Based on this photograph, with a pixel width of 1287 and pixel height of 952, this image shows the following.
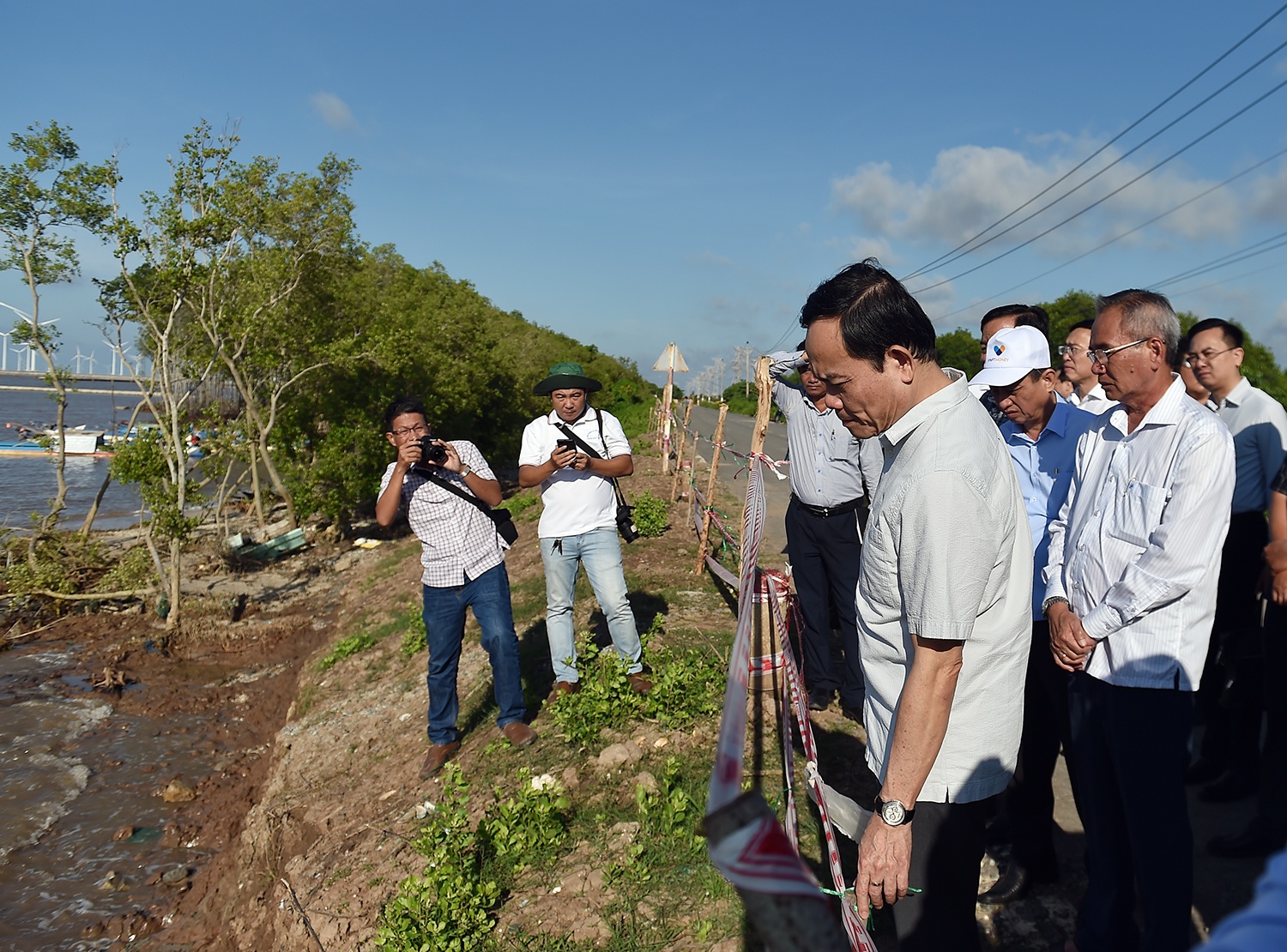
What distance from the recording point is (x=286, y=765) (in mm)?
6352

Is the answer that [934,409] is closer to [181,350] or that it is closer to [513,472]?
[181,350]

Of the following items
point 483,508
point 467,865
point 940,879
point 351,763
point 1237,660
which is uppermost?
point 483,508

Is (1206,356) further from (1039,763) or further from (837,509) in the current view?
(1039,763)

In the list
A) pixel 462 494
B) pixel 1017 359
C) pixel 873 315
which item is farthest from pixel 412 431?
pixel 873 315

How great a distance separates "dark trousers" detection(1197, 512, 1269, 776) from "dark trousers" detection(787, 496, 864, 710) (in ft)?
5.53

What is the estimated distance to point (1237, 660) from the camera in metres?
3.79

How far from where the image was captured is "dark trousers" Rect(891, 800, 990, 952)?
6.04 feet

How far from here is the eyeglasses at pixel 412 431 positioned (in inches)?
176

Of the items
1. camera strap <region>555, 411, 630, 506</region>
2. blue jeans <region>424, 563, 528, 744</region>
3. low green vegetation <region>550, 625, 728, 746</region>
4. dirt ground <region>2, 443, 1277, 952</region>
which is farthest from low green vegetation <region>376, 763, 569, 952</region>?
camera strap <region>555, 411, 630, 506</region>

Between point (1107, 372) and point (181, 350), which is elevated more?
point (181, 350)

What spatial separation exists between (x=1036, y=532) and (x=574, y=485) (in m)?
2.47

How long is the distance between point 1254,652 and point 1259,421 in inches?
44.6

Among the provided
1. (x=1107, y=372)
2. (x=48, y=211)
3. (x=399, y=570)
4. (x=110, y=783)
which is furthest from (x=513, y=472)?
(x=1107, y=372)

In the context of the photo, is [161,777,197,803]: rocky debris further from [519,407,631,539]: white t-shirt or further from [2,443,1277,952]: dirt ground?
[519,407,631,539]: white t-shirt
